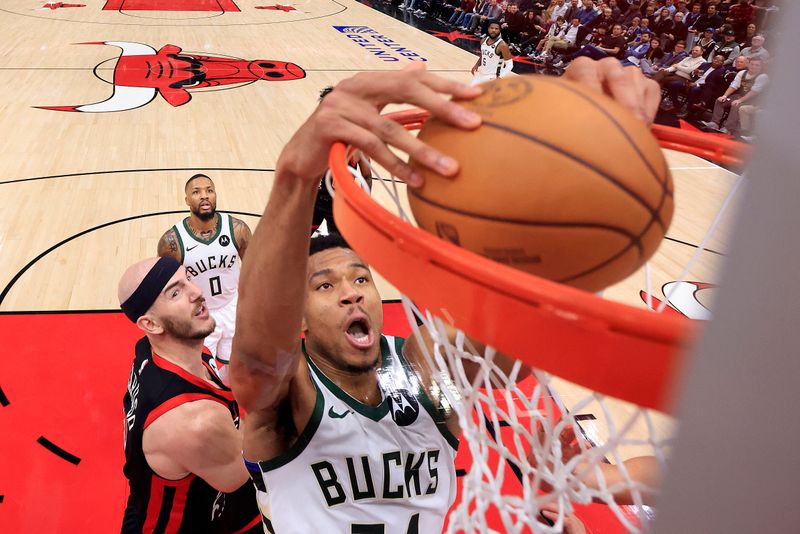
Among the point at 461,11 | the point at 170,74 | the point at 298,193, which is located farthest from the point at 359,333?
the point at 461,11

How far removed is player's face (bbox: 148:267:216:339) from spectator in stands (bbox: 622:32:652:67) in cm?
893

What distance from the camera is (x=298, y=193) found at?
1192mm

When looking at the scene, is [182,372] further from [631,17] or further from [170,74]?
[631,17]

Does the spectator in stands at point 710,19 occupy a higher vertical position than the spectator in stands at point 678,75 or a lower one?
higher

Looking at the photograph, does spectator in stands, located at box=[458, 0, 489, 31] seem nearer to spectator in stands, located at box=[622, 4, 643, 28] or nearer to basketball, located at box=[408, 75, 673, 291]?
spectator in stands, located at box=[622, 4, 643, 28]

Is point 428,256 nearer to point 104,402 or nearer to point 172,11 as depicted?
point 104,402

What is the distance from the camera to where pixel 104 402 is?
338 cm

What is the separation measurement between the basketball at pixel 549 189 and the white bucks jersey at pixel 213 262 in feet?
10.1

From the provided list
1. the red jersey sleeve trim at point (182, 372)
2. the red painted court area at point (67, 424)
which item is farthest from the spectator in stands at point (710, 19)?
the red jersey sleeve trim at point (182, 372)

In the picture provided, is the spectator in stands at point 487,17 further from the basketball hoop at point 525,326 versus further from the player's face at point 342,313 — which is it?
the basketball hoop at point 525,326

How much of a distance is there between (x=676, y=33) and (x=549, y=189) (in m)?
10.6

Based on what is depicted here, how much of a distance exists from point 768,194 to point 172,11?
16.3 meters

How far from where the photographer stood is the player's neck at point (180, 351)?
2.49 metres

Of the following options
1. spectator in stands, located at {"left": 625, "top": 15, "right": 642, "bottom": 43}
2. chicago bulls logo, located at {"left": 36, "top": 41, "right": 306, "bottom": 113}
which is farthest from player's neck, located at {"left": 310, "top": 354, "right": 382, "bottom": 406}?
spectator in stands, located at {"left": 625, "top": 15, "right": 642, "bottom": 43}
